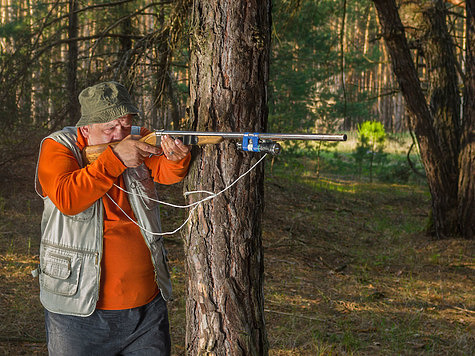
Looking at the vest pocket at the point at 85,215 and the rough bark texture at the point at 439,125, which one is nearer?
the vest pocket at the point at 85,215

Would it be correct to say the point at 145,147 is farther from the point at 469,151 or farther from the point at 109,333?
the point at 469,151

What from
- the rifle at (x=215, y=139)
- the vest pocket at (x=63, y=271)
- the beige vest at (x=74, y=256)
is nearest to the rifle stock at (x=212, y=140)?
the rifle at (x=215, y=139)

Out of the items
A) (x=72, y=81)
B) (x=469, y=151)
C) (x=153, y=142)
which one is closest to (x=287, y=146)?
(x=469, y=151)

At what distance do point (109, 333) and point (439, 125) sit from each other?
745cm

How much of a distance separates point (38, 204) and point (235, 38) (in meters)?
7.23

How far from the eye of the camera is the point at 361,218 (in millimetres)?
10820

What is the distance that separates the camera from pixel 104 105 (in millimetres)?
2744

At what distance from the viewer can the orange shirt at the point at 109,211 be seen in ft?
8.39

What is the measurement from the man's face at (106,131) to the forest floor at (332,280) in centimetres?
241

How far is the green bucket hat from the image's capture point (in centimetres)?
275

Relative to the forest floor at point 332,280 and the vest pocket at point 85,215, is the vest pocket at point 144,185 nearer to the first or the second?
the vest pocket at point 85,215

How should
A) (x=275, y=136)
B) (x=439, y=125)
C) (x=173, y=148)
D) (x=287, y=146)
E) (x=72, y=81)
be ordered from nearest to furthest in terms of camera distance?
(x=275, y=136) < (x=173, y=148) < (x=72, y=81) < (x=439, y=125) < (x=287, y=146)

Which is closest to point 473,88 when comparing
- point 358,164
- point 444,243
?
point 444,243

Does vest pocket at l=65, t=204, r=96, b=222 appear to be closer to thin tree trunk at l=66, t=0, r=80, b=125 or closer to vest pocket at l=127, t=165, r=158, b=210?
vest pocket at l=127, t=165, r=158, b=210
